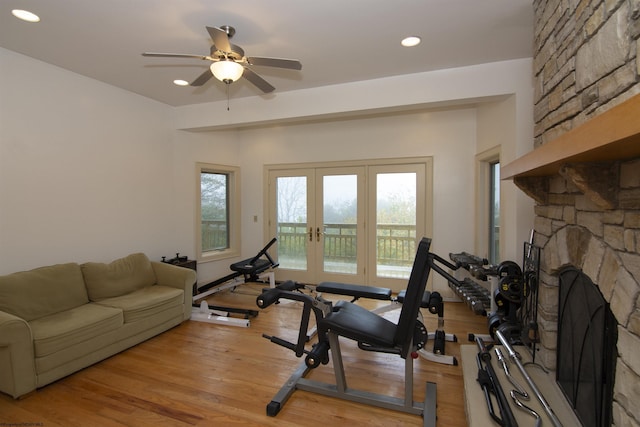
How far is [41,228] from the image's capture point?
3.12 meters

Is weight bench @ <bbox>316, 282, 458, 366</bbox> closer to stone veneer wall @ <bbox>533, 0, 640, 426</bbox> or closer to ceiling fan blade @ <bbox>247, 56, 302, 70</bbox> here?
stone veneer wall @ <bbox>533, 0, 640, 426</bbox>

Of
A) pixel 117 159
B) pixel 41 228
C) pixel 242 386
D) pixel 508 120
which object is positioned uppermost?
pixel 508 120

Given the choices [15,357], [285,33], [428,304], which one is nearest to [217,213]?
[15,357]

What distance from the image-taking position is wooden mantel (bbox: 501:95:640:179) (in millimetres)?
797

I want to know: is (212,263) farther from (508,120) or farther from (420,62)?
(508,120)

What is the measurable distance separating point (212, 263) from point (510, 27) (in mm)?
4793

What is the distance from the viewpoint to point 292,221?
536 centimetres

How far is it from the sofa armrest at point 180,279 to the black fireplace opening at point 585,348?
349 cm

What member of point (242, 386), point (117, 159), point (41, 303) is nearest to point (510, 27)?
point (242, 386)

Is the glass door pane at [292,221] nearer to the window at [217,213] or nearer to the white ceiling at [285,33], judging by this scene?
the window at [217,213]

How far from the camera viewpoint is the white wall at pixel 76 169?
9.59 feet

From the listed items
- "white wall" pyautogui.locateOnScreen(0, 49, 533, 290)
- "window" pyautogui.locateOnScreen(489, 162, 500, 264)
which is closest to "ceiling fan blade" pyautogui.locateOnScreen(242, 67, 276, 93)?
"white wall" pyautogui.locateOnScreen(0, 49, 533, 290)

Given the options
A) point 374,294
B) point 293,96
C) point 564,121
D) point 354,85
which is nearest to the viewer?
point 564,121

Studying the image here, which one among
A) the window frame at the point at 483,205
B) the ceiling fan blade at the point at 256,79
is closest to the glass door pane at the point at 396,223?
the window frame at the point at 483,205
